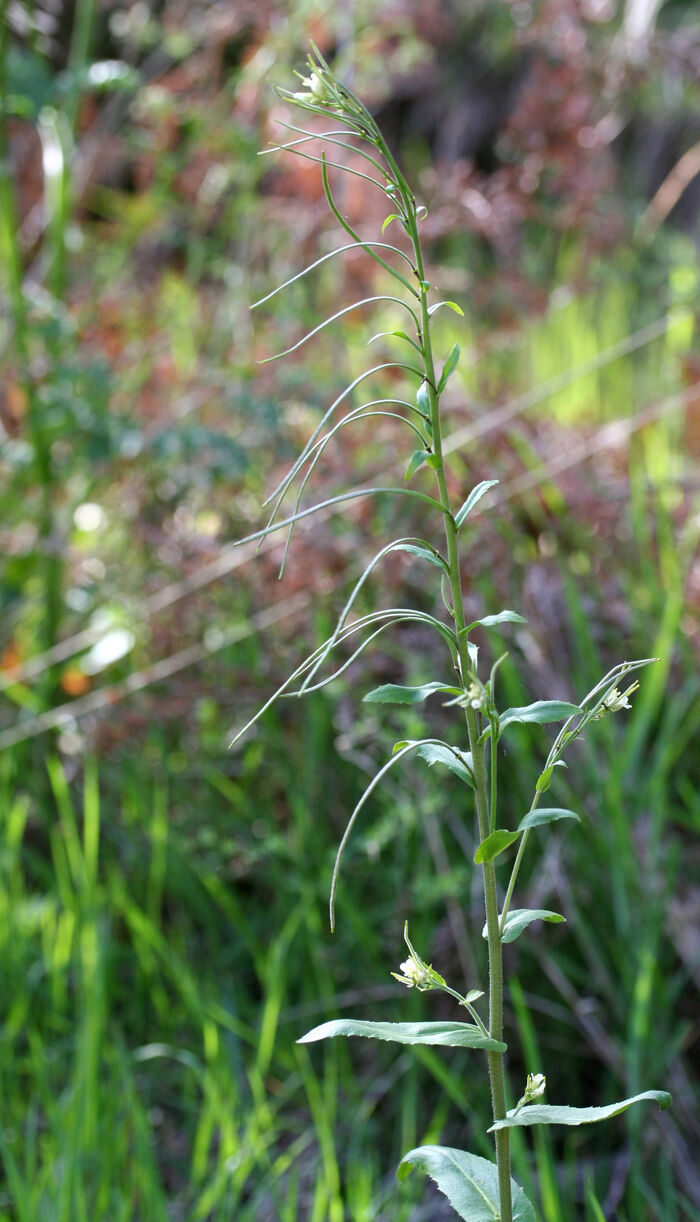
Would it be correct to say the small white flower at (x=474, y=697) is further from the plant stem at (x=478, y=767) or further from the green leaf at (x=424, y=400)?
the green leaf at (x=424, y=400)

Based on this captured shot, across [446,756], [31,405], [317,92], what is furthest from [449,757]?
[31,405]

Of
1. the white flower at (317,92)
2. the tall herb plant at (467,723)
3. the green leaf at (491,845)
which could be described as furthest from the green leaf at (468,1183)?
the white flower at (317,92)

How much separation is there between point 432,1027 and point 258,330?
2.26 m

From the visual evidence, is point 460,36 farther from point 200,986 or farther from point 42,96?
point 200,986

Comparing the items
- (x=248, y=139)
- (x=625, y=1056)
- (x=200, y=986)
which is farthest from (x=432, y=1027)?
(x=248, y=139)

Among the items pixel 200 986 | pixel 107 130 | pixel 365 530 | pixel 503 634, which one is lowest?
pixel 200 986

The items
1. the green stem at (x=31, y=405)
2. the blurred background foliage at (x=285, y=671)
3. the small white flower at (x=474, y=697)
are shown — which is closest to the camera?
the small white flower at (x=474, y=697)

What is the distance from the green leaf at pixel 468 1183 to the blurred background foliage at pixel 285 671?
0.37 m

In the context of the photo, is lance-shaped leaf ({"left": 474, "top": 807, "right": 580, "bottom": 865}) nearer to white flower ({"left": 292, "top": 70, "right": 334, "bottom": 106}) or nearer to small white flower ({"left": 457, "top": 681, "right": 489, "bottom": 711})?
small white flower ({"left": 457, "top": 681, "right": 489, "bottom": 711})

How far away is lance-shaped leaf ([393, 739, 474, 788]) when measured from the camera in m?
0.64

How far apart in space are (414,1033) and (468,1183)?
0.13 m

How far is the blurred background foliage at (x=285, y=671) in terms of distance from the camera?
1331 millimetres

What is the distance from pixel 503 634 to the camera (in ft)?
6.01

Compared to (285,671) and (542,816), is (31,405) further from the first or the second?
(542,816)
